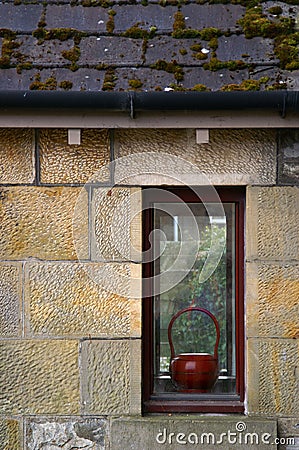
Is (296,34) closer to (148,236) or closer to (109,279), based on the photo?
(148,236)

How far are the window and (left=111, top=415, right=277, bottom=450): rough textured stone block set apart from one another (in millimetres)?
187

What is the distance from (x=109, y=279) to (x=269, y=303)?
929 millimetres

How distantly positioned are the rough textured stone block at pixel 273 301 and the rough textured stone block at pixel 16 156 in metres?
1.41

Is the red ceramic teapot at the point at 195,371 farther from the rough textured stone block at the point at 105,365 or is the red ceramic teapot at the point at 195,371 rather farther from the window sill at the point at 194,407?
the rough textured stone block at the point at 105,365

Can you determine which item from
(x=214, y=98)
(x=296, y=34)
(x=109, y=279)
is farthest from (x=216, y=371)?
(x=296, y=34)

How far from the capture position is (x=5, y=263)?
4.20 metres

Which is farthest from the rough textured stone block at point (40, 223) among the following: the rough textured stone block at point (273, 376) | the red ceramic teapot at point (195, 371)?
the rough textured stone block at point (273, 376)

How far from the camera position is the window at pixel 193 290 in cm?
433

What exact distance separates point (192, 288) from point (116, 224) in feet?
2.11

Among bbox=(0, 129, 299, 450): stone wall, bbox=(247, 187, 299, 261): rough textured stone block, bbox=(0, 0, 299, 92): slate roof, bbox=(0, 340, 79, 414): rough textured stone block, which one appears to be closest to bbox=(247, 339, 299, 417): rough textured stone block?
bbox=(0, 129, 299, 450): stone wall

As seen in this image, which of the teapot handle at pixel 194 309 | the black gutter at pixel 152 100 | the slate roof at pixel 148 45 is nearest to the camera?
the black gutter at pixel 152 100

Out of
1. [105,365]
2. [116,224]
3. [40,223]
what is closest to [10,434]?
[105,365]

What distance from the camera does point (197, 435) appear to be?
4.14 metres

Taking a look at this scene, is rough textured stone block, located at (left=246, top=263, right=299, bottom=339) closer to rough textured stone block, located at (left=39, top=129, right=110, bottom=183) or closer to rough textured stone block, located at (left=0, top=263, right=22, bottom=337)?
rough textured stone block, located at (left=39, top=129, right=110, bottom=183)
